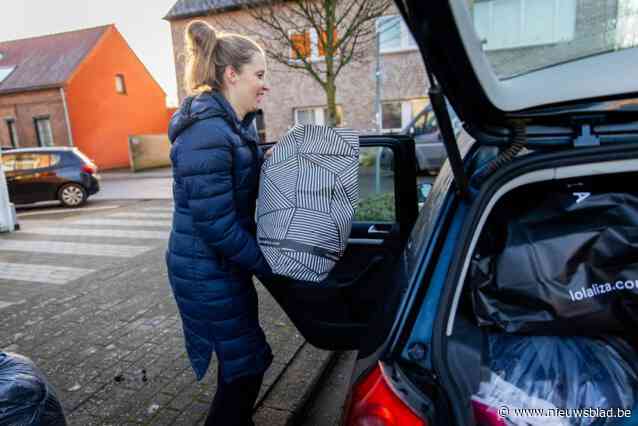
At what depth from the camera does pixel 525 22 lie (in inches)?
70.2

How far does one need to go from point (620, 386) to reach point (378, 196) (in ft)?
13.9

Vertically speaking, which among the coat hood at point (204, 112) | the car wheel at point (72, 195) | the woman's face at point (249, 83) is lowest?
the car wheel at point (72, 195)

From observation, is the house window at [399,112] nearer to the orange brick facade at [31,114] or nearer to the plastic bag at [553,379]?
the plastic bag at [553,379]

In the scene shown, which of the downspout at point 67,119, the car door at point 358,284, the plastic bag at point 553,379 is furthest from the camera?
the downspout at point 67,119

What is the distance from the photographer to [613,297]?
51.5 inches

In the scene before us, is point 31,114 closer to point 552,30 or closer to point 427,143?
point 427,143

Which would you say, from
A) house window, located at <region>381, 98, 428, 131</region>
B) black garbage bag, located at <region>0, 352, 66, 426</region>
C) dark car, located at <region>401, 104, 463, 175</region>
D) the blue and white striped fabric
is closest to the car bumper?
dark car, located at <region>401, 104, 463, 175</region>

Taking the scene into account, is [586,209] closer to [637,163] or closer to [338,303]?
[637,163]

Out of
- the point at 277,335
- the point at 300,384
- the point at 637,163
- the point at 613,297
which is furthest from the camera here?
the point at 277,335

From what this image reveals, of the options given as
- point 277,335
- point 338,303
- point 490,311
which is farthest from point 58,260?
point 490,311

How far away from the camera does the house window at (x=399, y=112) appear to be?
16.3 m

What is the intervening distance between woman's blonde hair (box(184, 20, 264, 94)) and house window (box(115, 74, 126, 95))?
2652 centimetres

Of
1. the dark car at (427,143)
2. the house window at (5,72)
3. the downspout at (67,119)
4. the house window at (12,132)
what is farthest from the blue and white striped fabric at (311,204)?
the house window at (5,72)

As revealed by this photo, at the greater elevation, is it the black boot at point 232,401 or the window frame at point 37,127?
the window frame at point 37,127
